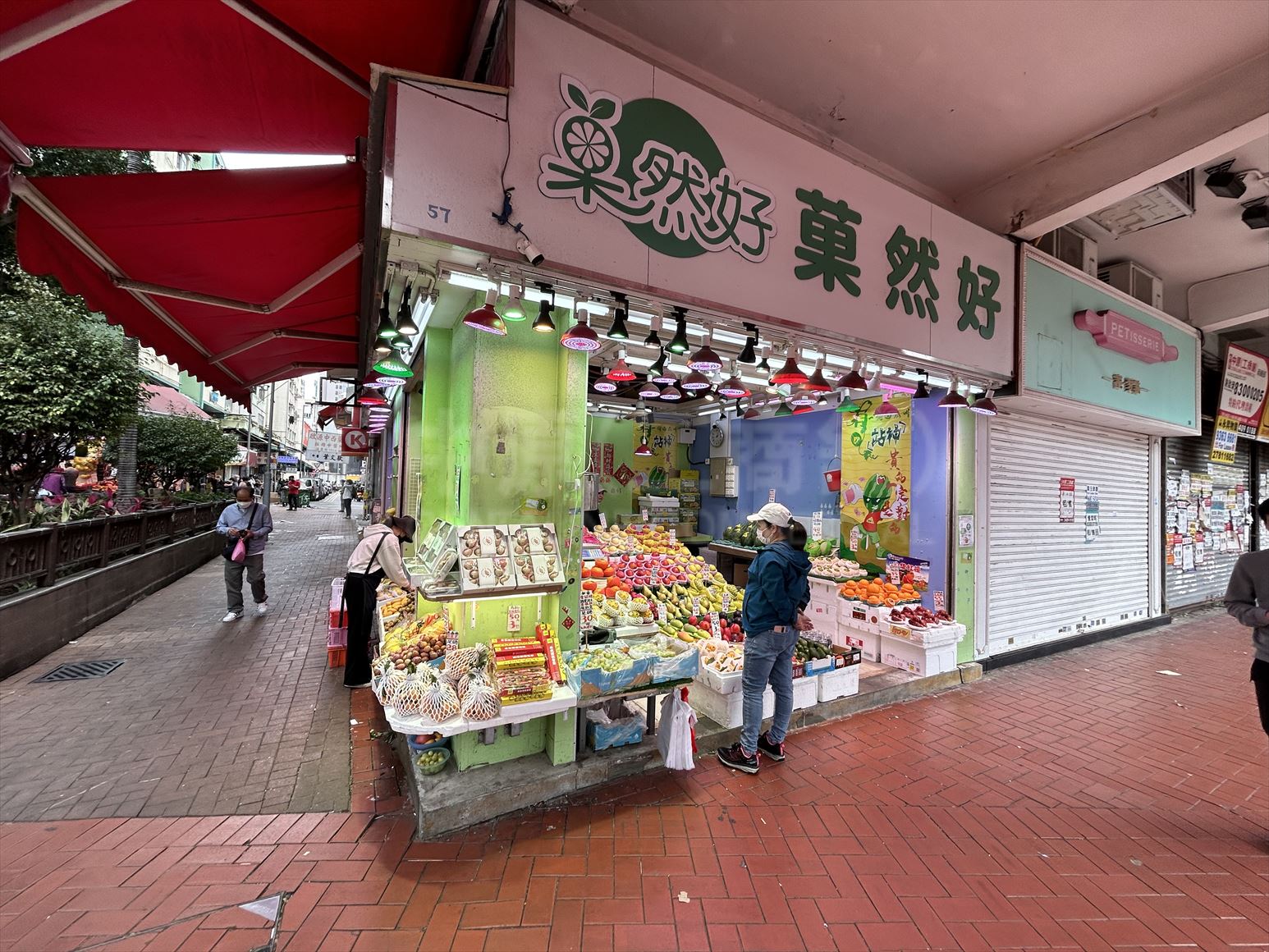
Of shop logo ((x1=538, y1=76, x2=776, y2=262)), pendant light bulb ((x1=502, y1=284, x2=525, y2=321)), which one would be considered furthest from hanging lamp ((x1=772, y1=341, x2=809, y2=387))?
pendant light bulb ((x1=502, y1=284, x2=525, y2=321))

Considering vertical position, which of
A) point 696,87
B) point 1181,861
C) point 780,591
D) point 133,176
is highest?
point 696,87

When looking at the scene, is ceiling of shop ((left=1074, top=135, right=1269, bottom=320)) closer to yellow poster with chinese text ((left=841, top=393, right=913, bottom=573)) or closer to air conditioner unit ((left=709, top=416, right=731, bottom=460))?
yellow poster with chinese text ((left=841, top=393, right=913, bottom=573))

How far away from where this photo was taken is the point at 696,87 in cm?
380

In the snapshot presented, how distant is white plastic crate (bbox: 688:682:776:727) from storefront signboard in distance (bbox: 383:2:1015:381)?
10.8 ft

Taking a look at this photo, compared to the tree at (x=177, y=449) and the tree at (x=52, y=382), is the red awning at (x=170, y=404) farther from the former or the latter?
the tree at (x=52, y=382)

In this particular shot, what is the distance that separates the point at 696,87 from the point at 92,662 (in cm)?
867

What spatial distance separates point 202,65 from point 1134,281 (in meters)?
12.0

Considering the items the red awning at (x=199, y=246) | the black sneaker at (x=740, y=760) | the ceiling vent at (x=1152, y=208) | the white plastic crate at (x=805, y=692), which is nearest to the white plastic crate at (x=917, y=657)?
the white plastic crate at (x=805, y=692)

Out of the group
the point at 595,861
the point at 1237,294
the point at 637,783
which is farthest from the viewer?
the point at 1237,294

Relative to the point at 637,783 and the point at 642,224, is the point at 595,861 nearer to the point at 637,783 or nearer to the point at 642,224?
the point at 637,783

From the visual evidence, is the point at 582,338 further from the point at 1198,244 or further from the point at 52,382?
the point at 1198,244

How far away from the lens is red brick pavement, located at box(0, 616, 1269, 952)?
258 centimetres

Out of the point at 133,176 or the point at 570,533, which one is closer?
the point at 133,176

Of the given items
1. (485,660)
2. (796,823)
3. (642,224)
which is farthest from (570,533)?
(796,823)
